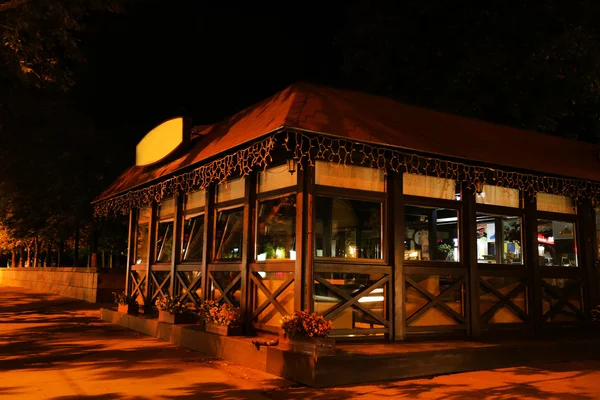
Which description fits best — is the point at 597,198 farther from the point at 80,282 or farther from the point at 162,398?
the point at 80,282

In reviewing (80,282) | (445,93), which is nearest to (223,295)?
(445,93)

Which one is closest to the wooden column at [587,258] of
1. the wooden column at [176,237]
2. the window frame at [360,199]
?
the window frame at [360,199]

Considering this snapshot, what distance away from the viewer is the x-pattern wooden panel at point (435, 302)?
27.6 feet

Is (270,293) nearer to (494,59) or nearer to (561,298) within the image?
(561,298)

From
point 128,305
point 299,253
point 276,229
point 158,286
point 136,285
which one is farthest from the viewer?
point 136,285

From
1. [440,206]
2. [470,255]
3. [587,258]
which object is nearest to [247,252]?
[440,206]

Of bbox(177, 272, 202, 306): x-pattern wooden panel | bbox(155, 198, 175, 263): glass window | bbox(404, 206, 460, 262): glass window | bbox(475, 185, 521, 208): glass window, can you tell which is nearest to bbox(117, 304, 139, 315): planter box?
bbox(155, 198, 175, 263): glass window

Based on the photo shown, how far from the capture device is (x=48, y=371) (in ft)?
24.7

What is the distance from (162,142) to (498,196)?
6.75m

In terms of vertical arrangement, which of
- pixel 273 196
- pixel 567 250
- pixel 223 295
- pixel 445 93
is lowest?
pixel 223 295

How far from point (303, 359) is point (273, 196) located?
9.18 ft

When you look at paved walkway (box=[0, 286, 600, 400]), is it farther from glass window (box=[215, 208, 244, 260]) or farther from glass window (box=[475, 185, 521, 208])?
glass window (box=[475, 185, 521, 208])

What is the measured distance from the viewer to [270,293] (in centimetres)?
818

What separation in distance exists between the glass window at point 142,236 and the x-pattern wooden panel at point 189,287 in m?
2.46
